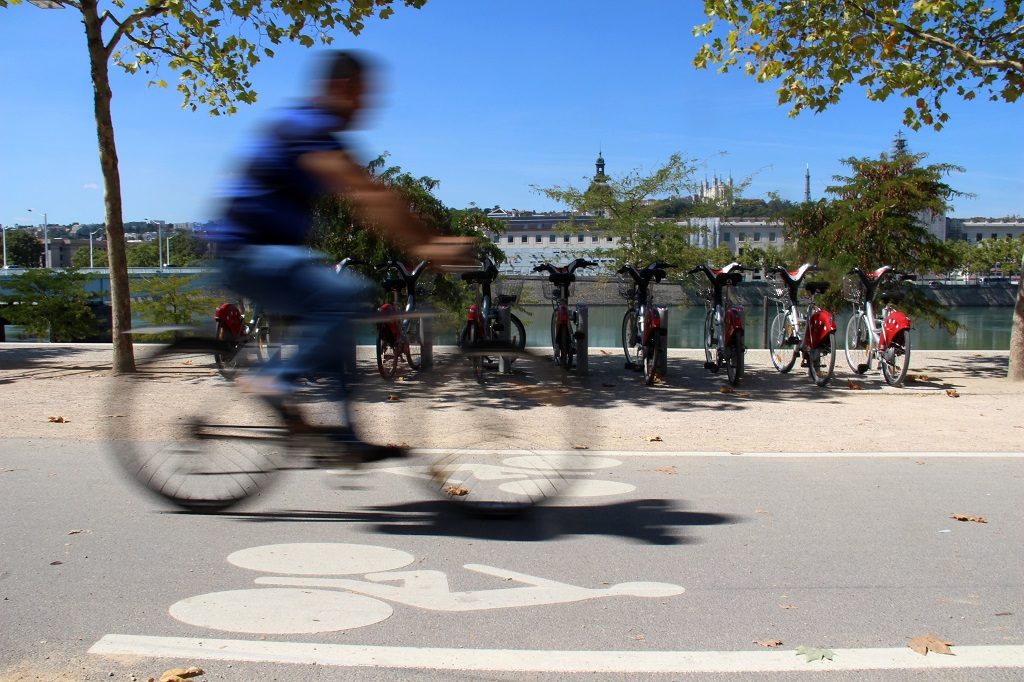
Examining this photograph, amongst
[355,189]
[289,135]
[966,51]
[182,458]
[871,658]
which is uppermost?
[966,51]

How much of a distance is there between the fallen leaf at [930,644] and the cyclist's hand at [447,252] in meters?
2.37

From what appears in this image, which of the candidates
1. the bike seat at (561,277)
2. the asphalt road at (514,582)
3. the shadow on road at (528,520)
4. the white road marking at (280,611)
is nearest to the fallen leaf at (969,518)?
the asphalt road at (514,582)

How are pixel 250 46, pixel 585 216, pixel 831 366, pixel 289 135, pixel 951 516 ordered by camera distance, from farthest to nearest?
pixel 585 216, pixel 250 46, pixel 831 366, pixel 951 516, pixel 289 135

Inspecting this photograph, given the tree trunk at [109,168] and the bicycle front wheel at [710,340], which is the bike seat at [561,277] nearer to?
the bicycle front wheel at [710,340]

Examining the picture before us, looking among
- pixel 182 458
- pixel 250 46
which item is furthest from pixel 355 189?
pixel 250 46

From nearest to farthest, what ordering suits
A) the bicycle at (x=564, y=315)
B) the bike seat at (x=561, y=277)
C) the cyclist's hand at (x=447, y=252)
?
1. the cyclist's hand at (x=447, y=252)
2. the bicycle at (x=564, y=315)
3. the bike seat at (x=561, y=277)

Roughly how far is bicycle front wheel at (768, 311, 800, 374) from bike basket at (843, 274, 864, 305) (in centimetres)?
78

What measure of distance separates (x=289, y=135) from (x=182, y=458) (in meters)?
1.71

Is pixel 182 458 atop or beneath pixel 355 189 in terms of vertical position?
beneath

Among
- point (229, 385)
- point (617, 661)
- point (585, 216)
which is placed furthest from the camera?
point (585, 216)

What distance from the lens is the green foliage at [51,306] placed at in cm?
1591

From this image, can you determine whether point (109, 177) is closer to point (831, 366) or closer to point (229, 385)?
point (229, 385)

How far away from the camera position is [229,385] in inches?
172

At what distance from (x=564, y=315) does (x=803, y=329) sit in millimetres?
2798
